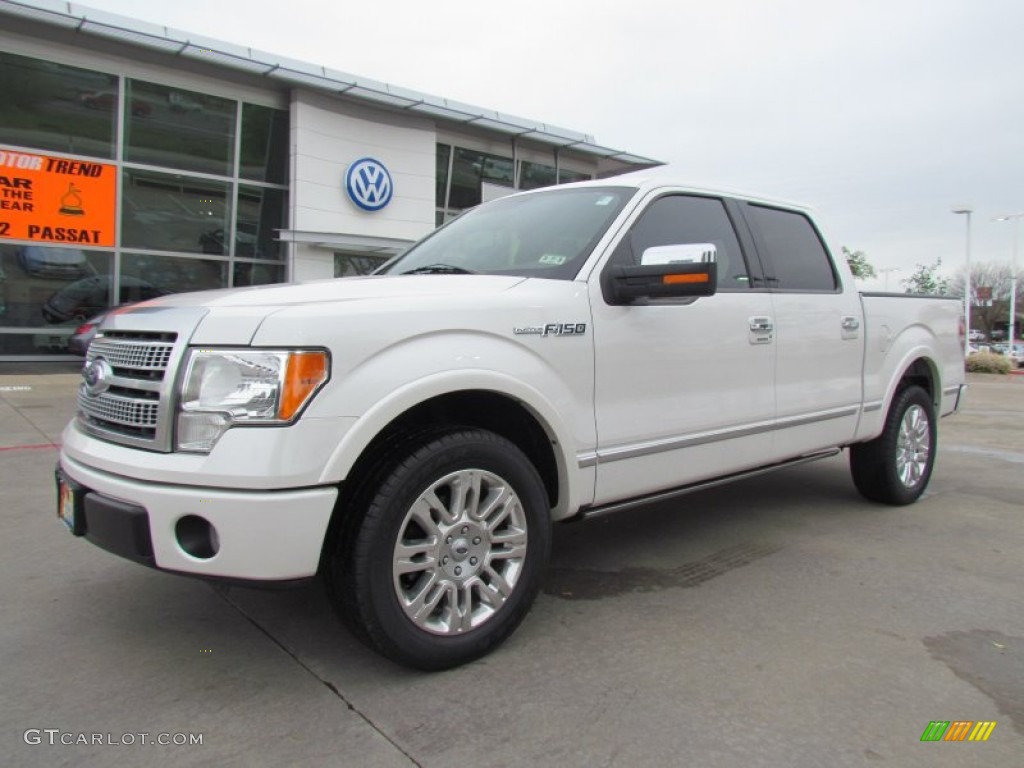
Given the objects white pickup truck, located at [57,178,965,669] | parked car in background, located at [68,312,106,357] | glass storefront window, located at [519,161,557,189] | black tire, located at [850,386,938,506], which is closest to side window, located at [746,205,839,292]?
white pickup truck, located at [57,178,965,669]

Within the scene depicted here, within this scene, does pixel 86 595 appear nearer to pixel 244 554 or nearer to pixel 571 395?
pixel 244 554

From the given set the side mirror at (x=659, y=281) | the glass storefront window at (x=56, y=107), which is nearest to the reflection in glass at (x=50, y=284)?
the glass storefront window at (x=56, y=107)

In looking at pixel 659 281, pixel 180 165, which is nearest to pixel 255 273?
pixel 180 165

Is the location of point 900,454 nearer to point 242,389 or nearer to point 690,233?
point 690,233

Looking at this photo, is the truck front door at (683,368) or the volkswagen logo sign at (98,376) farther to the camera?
the truck front door at (683,368)

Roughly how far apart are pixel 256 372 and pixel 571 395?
4.07ft

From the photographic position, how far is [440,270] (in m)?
3.57

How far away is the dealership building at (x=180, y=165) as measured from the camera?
13.7 m

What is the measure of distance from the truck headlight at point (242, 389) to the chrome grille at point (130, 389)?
98 mm

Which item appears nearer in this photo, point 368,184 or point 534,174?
point 368,184

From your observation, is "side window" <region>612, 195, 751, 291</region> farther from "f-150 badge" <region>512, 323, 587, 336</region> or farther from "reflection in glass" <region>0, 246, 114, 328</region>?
"reflection in glass" <region>0, 246, 114, 328</region>

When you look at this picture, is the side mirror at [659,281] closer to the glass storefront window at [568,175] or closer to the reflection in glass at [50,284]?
the reflection in glass at [50,284]

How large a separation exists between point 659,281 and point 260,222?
15.2m

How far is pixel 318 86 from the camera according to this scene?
15531 millimetres
